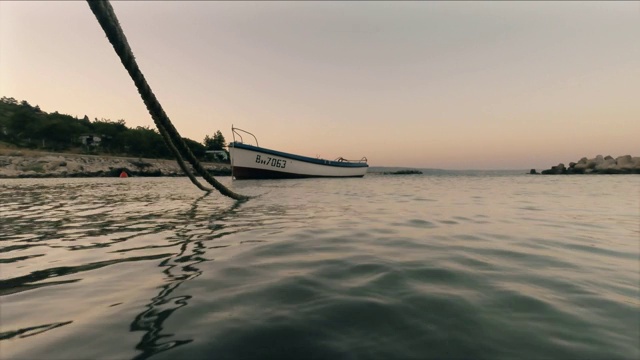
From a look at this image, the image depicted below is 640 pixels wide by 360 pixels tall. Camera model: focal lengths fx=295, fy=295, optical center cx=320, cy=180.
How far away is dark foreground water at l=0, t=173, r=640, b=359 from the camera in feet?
5.48

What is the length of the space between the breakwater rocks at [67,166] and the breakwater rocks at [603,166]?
248 ft

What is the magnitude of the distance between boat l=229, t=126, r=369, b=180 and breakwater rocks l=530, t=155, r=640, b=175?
50004 millimetres

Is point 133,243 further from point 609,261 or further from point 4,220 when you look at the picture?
point 609,261

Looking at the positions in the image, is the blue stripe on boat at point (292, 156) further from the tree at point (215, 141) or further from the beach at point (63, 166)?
the tree at point (215, 141)

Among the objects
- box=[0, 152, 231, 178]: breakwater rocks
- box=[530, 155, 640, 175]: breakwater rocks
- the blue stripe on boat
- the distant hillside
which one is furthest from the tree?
box=[530, 155, 640, 175]: breakwater rocks

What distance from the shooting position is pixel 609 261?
335 cm

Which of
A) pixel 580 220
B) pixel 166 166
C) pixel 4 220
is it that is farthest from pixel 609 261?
pixel 166 166

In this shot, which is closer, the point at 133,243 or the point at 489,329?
the point at 489,329

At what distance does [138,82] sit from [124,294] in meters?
2.73

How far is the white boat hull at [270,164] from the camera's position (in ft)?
80.9

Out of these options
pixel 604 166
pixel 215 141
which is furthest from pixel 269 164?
pixel 215 141

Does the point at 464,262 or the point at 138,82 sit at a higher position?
the point at 138,82

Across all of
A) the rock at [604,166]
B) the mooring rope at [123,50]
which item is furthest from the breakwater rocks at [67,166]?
the rock at [604,166]

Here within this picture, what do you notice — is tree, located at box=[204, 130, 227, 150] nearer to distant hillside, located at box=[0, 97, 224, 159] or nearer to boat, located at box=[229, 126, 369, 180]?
distant hillside, located at box=[0, 97, 224, 159]
